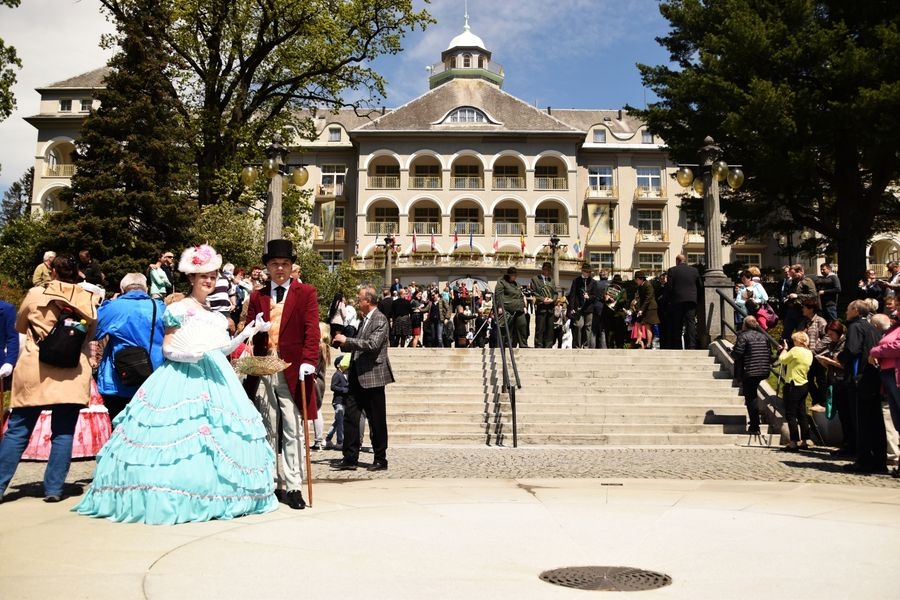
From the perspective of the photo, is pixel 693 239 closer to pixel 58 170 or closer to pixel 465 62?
pixel 465 62

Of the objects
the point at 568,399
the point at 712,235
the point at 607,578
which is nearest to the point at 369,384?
the point at 607,578

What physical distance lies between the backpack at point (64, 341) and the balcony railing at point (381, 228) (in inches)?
2037

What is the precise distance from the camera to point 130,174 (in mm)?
30484

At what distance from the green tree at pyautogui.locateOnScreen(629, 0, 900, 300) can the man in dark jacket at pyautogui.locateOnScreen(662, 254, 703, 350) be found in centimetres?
931

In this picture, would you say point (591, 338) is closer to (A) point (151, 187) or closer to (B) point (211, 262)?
(B) point (211, 262)

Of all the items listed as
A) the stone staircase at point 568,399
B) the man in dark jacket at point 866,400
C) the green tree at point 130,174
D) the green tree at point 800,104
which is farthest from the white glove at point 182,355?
the green tree at point 130,174

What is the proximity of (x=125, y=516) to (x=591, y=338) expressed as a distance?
14241 millimetres

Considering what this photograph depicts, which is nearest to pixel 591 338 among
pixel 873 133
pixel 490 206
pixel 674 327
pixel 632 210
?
pixel 674 327

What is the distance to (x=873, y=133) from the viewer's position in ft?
73.4

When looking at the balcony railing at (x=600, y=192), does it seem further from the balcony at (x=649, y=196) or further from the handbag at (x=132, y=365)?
the handbag at (x=132, y=365)

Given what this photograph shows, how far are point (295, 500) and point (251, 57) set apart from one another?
2507 cm

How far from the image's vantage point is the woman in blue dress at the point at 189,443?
544cm

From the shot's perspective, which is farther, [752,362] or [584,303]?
[584,303]

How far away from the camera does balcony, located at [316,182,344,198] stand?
2386 inches
